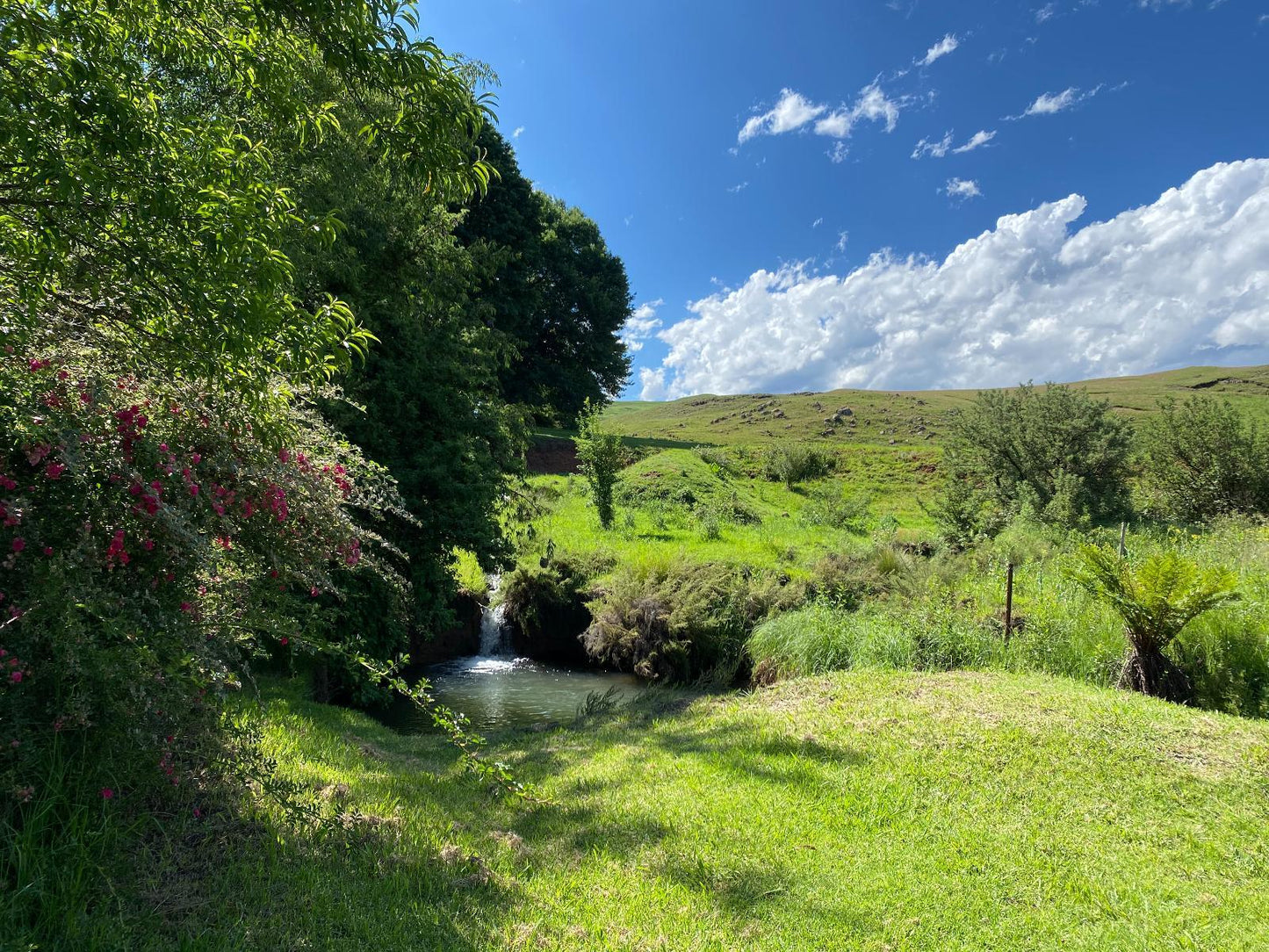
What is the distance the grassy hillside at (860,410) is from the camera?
67000 millimetres

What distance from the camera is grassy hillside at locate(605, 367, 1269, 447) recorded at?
67.0 m

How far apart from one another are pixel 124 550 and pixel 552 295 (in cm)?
3358

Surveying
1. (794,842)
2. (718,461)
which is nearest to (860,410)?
(718,461)

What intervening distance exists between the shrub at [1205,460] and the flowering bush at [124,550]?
24548mm

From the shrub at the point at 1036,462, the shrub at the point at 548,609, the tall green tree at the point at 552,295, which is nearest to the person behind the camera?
the shrub at the point at 548,609

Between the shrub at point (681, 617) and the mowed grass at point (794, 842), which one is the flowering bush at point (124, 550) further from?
the shrub at point (681, 617)

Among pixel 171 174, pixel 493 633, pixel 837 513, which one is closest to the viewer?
pixel 171 174

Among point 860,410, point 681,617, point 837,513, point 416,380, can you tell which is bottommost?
point 681,617

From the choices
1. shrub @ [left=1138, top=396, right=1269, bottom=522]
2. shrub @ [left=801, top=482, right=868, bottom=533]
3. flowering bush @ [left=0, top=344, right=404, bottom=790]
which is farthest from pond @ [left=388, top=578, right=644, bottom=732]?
shrub @ [left=1138, top=396, right=1269, bottom=522]

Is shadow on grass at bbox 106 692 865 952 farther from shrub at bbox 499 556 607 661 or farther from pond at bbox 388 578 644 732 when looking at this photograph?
shrub at bbox 499 556 607 661

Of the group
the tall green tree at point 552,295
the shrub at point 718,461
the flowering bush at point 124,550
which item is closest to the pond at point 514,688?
the flowering bush at point 124,550

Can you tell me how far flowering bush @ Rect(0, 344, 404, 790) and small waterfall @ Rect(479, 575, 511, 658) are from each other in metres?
10.6

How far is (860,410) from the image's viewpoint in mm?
84000

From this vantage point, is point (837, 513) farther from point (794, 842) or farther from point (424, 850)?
point (424, 850)
